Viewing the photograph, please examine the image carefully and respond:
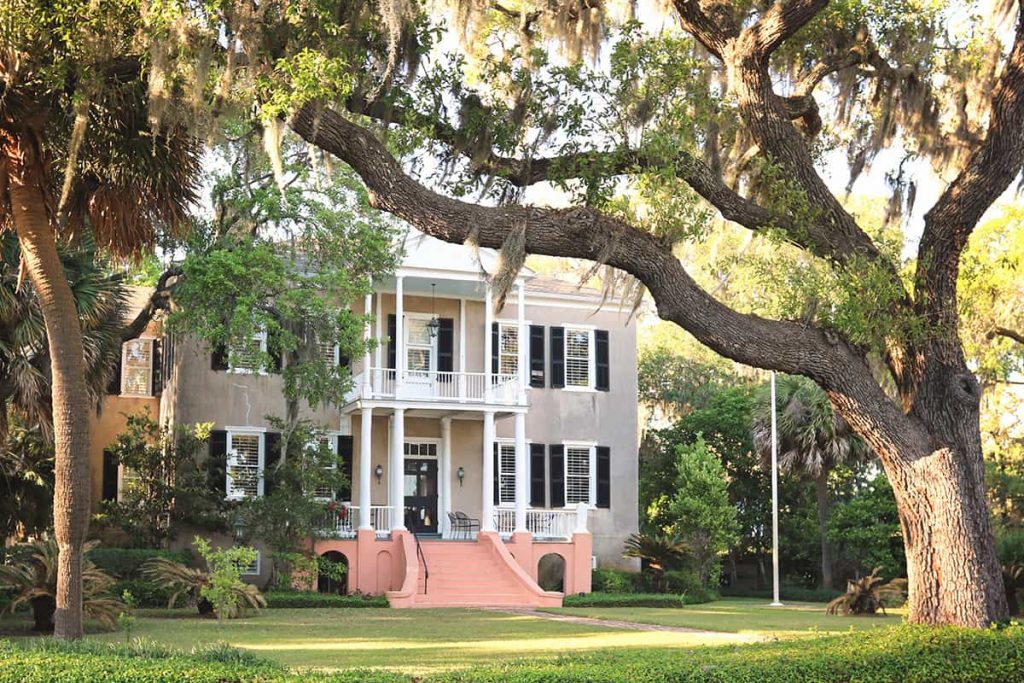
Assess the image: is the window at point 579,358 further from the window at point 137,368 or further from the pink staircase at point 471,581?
the window at point 137,368

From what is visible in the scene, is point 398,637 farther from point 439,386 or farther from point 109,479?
point 109,479

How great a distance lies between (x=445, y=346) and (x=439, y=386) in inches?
57.7

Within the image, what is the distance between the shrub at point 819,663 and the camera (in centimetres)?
807

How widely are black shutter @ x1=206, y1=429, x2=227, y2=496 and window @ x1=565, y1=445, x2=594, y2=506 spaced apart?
A: 7.77 meters

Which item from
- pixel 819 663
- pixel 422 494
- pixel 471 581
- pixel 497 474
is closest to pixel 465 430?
pixel 497 474

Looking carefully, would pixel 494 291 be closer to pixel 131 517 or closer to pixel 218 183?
pixel 218 183

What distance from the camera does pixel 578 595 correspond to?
23797 mm

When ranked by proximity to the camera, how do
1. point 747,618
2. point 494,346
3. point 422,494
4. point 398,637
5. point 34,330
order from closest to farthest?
point 398,637 → point 34,330 → point 747,618 → point 422,494 → point 494,346

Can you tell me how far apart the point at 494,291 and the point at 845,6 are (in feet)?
16.2


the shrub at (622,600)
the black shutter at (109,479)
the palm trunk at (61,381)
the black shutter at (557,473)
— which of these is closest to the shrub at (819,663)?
the palm trunk at (61,381)

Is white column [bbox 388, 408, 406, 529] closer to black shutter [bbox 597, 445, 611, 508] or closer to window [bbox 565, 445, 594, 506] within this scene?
window [bbox 565, 445, 594, 506]

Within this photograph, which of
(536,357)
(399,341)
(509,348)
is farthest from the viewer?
(536,357)

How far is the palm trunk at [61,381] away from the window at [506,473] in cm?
1700

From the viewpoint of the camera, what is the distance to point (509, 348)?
27312 mm
